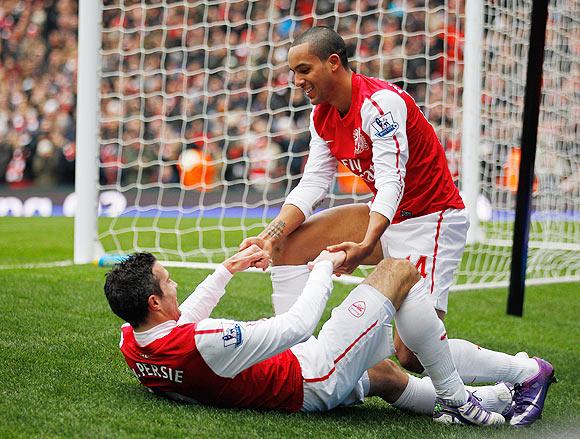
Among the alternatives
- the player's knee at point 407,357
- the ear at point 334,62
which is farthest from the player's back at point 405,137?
the player's knee at point 407,357

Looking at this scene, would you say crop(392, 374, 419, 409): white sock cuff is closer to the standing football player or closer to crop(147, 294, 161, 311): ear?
the standing football player

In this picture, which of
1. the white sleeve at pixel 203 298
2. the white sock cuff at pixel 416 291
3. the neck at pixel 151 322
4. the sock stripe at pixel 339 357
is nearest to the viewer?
the neck at pixel 151 322

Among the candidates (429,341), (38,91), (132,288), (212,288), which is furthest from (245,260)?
(38,91)

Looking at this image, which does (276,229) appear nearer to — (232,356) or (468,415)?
(232,356)

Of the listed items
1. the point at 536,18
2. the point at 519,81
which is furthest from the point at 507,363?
the point at 519,81

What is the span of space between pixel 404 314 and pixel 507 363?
2.11 ft

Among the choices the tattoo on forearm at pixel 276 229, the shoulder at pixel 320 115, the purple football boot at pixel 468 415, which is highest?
the shoulder at pixel 320 115

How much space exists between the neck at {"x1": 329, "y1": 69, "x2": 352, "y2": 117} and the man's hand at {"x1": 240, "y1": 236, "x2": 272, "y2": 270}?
681mm

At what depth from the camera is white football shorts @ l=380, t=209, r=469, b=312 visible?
14.4 feet

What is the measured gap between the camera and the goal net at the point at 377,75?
9695 millimetres

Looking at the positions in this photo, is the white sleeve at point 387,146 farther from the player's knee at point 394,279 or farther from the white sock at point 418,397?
the white sock at point 418,397

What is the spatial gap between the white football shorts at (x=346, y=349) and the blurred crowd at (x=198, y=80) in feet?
17.1

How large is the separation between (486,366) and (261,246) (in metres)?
1.10

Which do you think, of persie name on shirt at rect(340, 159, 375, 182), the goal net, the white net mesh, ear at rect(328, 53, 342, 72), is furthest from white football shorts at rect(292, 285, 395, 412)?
the white net mesh
